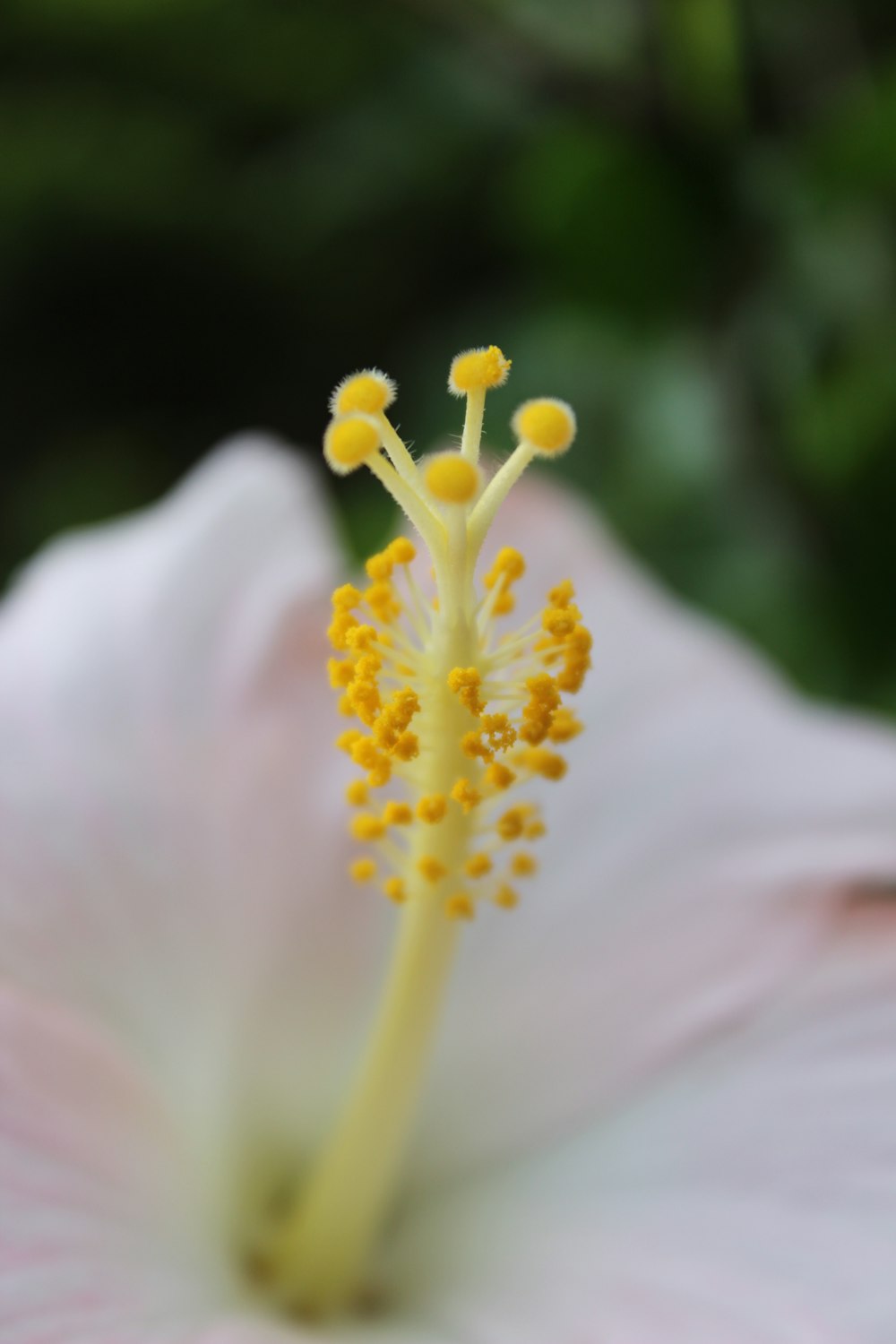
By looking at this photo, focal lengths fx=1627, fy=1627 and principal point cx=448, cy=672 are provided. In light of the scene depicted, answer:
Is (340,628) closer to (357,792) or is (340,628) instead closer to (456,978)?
(357,792)

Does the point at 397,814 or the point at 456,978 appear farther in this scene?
the point at 456,978

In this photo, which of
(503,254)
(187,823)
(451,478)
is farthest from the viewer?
(503,254)

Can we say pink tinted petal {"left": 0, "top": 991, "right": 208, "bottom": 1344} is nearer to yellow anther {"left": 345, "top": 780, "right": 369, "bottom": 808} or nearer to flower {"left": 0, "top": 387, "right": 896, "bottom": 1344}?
flower {"left": 0, "top": 387, "right": 896, "bottom": 1344}

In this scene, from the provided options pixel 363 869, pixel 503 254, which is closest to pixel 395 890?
pixel 363 869

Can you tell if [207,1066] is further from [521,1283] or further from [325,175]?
[325,175]

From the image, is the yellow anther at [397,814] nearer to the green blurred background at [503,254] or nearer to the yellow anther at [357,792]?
the yellow anther at [357,792]

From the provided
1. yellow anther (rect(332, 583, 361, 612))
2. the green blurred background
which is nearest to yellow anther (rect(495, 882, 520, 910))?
yellow anther (rect(332, 583, 361, 612))
